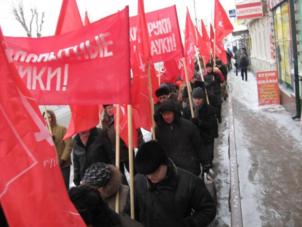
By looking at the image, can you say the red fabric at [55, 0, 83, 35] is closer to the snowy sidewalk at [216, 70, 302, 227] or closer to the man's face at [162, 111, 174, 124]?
the man's face at [162, 111, 174, 124]

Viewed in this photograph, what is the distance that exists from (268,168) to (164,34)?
10.1 feet

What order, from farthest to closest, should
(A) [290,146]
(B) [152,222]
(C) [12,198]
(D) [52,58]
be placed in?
(A) [290,146] → (D) [52,58] → (B) [152,222] → (C) [12,198]

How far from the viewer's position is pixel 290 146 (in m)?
9.67

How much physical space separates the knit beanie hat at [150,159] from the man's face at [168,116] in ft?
7.27

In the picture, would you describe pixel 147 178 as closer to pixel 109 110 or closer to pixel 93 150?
pixel 93 150

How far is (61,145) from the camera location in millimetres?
6352

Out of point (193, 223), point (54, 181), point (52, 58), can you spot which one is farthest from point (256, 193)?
point (54, 181)

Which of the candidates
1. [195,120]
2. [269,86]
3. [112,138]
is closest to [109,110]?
[112,138]

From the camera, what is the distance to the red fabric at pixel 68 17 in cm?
510

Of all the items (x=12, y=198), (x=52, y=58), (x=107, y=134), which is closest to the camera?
(x=12, y=198)

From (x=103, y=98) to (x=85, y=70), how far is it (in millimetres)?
275

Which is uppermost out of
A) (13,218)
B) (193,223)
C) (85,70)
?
(85,70)

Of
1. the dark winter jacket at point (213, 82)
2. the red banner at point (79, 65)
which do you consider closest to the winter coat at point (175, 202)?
the red banner at point (79, 65)

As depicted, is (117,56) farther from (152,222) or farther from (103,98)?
(152,222)
